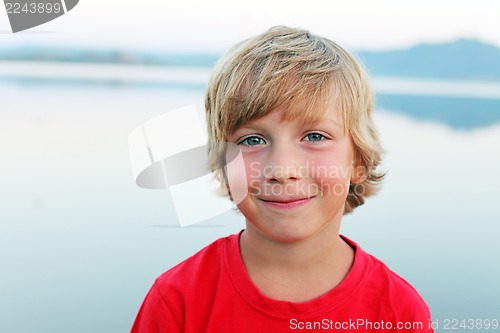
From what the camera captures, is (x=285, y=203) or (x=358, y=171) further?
(x=358, y=171)

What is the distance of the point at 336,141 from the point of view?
134 centimetres

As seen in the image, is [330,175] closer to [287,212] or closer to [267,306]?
[287,212]

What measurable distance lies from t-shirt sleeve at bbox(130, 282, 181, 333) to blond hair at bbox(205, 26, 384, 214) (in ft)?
1.15

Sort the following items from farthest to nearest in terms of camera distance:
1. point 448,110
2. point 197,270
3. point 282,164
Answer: point 448,110 < point 197,270 < point 282,164

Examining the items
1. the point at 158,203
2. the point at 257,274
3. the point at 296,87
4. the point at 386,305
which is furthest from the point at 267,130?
the point at 158,203

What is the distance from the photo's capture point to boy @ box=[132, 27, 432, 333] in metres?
1.30

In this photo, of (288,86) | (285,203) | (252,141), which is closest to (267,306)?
(285,203)

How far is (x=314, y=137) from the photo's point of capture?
1315mm

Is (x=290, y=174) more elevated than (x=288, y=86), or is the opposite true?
(x=288, y=86)

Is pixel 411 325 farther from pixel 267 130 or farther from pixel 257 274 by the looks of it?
pixel 267 130

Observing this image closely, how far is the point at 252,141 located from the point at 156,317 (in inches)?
17.4

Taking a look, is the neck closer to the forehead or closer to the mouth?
the mouth

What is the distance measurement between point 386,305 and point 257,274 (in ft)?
0.96

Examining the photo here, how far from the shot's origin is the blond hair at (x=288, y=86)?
4.26 ft
